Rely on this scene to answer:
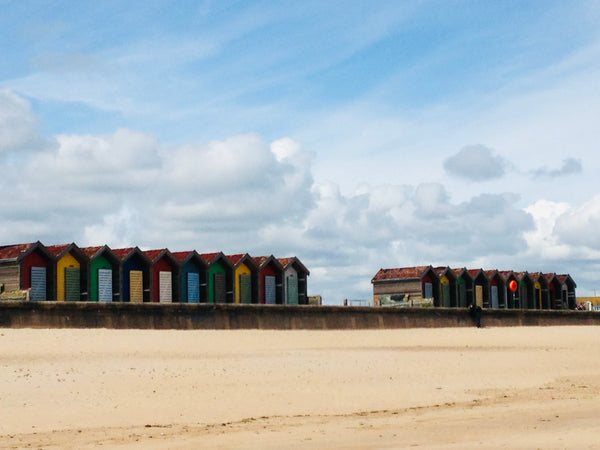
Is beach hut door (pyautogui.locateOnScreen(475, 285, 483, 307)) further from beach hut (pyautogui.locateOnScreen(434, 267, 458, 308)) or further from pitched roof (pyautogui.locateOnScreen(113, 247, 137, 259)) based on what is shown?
pitched roof (pyautogui.locateOnScreen(113, 247, 137, 259))

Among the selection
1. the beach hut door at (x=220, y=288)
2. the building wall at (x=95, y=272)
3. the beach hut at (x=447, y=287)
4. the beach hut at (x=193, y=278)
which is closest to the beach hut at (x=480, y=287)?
the beach hut at (x=447, y=287)

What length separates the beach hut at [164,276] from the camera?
169 feet

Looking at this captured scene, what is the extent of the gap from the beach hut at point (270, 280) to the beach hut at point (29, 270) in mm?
15250

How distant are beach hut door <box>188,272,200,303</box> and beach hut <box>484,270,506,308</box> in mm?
29370

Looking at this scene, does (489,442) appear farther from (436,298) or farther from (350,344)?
(436,298)

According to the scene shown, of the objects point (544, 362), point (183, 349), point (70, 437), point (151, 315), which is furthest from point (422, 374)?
point (151, 315)

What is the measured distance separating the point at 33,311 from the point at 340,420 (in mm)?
16529

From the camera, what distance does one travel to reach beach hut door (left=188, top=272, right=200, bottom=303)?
53406mm

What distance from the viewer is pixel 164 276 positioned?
52.1 m

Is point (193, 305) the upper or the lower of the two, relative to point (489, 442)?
upper

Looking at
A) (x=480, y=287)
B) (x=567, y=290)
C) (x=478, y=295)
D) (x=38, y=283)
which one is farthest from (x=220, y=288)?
(x=567, y=290)

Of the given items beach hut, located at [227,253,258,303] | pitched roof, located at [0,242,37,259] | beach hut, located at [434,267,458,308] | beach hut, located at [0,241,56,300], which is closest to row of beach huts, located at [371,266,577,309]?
beach hut, located at [434,267,458,308]

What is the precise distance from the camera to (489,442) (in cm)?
1240

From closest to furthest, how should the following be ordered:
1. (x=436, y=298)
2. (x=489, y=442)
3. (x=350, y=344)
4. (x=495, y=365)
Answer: (x=489, y=442) → (x=495, y=365) → (x=350, y=344) → (x=436, y=298)
